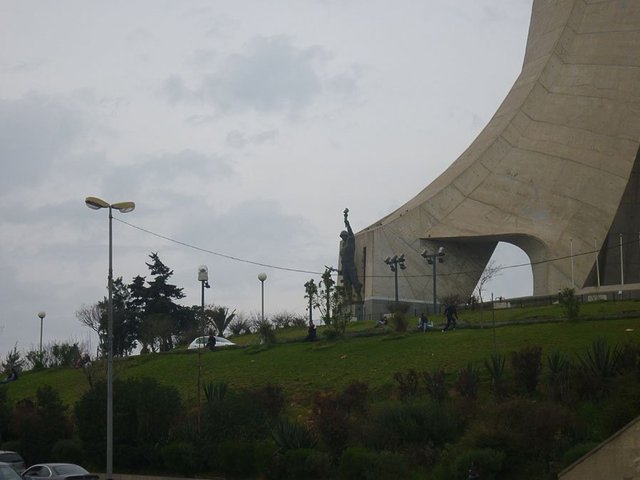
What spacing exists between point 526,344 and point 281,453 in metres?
8.45

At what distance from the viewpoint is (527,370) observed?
20547 millimetres

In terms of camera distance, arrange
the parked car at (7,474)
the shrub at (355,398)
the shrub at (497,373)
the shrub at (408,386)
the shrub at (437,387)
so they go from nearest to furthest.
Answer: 1. the parked car at (7,474)
2. the shrub at (497,373)
3. the shrub at (437,387)
4. the shrub at (355,398)
5. the shrub at (408,386)

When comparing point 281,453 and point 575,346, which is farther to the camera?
point 575,346

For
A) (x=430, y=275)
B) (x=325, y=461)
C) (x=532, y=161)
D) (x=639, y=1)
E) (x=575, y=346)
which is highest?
(x=639, y=1)

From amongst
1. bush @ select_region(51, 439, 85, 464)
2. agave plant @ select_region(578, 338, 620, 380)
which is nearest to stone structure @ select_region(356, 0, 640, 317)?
agave plant @ select_region(578, 338, 620, 380)

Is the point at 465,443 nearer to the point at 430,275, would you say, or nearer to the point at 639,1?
the point at 430,275

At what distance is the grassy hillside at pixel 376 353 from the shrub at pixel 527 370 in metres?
2.78

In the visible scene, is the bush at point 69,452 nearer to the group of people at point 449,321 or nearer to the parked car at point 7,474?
the parked car at point 7,474

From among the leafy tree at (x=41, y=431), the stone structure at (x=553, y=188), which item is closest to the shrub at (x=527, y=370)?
the leafy tree at (x=41, y=431)

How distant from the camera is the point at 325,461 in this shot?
1786 cm

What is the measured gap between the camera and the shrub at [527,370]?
20.5 metres

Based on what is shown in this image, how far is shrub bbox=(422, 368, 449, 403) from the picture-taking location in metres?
20.4

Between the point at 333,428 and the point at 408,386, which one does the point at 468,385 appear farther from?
the point at 333,428

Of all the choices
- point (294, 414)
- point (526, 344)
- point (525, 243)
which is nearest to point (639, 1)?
point (525, 243)
